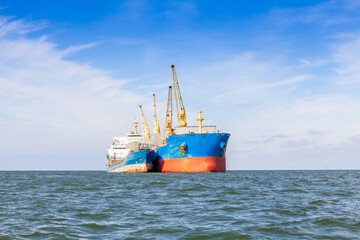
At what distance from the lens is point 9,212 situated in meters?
15.8

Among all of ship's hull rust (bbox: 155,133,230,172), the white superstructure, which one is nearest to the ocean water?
ship's hull rust (bbox: 155,133,230,172)

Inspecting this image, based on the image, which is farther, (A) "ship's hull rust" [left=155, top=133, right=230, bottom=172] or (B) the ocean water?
(A) "ship's hull rust" [left=155, top=133, right=230, bottom=172]

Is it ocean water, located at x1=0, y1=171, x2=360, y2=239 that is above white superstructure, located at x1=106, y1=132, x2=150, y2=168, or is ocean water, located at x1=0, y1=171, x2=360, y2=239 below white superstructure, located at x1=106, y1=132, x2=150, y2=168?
below

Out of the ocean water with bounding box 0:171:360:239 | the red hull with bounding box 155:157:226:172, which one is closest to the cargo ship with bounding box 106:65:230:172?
the red hull with bounding box 155:157:226:172

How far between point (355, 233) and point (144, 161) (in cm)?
5970

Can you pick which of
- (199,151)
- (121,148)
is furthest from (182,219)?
(121,148)

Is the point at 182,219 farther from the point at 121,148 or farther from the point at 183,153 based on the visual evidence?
the point at 121,148

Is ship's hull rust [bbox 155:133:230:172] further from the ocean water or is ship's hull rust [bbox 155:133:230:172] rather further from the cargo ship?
the ocean water

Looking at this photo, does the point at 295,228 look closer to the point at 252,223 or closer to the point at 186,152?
the point at 252,223

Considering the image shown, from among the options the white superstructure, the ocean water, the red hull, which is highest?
the white superstructure

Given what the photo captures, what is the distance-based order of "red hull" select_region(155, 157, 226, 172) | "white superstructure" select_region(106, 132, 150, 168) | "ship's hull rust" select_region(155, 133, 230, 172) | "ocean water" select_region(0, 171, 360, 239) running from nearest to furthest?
"ocean water" select_region(0, 171, 360, 239) < "ship's hull rust" select_region(155, 133, 230, 172) < "red hull" select_region(155, 157, 226, 172) < "white superstructure" select_region(106, 132, 150, 168)

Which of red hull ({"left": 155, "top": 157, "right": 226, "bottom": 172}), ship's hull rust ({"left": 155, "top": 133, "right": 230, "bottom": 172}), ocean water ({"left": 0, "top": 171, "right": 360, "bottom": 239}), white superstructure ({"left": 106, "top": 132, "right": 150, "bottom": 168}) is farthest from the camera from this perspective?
white superstructure ({"left": 106, "top": 132, "right": 150, "bottom": 168})

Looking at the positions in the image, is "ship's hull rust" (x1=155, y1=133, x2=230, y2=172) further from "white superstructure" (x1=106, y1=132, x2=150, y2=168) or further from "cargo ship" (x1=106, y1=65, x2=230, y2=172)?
"white superstructure" (x1=106, y1=132, x2=150, y2=168)

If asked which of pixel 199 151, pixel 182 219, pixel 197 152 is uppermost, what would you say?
pixel 199 151
